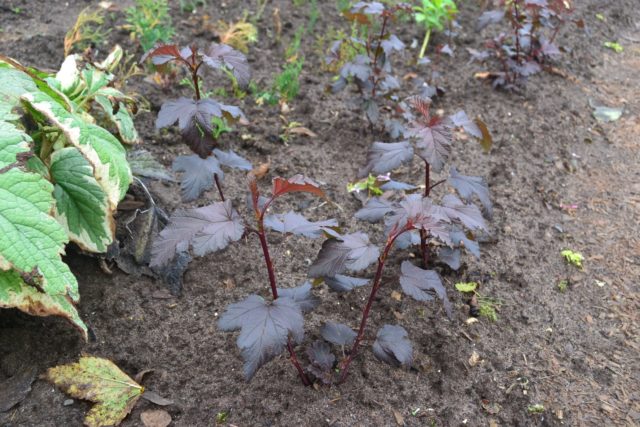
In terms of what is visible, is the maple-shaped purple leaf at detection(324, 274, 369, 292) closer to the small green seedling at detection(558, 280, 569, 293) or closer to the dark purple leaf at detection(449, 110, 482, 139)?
the dark purple leaf at detection(449, 110, 482, 139)

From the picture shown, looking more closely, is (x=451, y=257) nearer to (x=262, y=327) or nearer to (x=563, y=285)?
(x=563, y=285)

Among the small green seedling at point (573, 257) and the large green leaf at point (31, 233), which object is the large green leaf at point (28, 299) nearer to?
the large green leaf at point (31, 233)

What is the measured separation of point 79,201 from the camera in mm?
2154

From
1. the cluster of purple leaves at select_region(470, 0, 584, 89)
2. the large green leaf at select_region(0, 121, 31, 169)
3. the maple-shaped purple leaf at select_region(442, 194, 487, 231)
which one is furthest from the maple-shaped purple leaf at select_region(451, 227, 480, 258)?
the cluster of purple leaves at select_region(470, 0, 584, 89)

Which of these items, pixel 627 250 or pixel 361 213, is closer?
pixel 361 213

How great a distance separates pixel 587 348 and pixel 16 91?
8.16 ft

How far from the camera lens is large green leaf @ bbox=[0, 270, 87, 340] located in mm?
1834

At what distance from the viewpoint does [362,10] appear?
10.9ft

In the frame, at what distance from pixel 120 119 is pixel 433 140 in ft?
4.42

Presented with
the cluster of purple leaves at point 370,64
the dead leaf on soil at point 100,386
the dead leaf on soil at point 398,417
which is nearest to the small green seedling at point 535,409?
the dead leaf on soil at point 398,417

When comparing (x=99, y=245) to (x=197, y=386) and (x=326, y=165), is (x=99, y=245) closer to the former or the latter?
(x=197, y=386)

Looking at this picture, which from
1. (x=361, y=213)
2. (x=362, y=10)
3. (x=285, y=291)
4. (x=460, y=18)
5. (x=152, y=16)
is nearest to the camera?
(x=285, y=291)

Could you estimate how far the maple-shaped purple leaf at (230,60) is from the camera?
82.1 inches

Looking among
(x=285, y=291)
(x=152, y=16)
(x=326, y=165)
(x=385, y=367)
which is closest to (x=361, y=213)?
(x=285, y=291)
